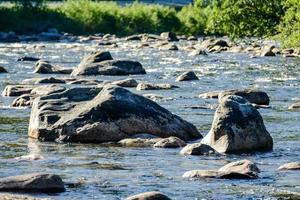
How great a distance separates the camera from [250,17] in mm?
44156

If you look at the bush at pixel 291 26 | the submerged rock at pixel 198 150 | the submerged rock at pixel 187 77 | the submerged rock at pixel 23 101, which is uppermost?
the bush at pixel 291 26

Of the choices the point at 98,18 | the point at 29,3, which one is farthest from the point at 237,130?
the point at 29,3

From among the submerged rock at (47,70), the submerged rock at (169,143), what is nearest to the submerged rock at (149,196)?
the submerged rock at (169,143)

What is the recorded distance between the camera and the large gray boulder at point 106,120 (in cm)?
2075

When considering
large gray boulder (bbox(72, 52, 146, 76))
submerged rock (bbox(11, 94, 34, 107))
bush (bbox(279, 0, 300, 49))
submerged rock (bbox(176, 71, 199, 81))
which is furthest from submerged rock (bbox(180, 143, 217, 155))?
large gray boulder (bbox(72, 52, 146, 76))

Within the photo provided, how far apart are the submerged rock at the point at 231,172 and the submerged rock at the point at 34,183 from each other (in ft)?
7.99

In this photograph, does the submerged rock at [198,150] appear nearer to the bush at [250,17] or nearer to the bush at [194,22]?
the bush at [250,17]

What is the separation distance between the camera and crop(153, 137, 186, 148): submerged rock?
19.8 meters

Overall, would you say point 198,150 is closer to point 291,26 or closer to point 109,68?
point 291,26

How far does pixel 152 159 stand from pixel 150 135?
2973 mm

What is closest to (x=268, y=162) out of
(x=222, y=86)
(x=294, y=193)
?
(x=294, y=193)

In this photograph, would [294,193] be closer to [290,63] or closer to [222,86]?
[222,86]

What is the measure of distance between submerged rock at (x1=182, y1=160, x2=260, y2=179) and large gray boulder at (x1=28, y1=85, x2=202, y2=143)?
487cm

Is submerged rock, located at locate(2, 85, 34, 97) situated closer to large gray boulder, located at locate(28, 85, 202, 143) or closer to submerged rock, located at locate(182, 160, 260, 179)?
large gray boulder, located at locate(28, 85, 202, 143)
